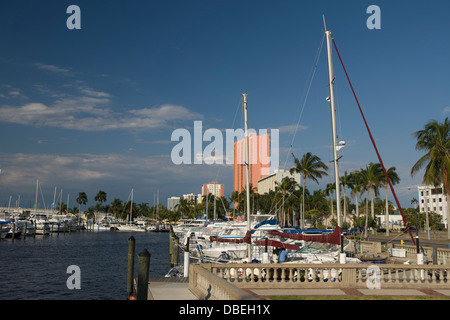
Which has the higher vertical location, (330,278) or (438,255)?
(330,278)

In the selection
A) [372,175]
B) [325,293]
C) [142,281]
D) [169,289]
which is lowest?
[169,289]

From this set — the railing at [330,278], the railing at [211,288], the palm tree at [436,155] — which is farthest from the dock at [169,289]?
the palm tree at [436,155]

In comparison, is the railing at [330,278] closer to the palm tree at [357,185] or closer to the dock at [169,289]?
the dock at [169,289]

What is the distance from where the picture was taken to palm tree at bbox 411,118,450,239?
2124 inches

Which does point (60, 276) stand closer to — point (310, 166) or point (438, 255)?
point (438, 255)

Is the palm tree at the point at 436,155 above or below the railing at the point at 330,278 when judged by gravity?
above

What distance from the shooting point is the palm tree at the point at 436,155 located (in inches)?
2124

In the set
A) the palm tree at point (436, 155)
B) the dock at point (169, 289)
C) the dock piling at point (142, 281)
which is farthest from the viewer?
the palm tree at point (436, 155)

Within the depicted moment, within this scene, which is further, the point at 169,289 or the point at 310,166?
the point at 310,166

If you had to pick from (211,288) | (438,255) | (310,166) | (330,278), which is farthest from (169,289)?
(310,166)

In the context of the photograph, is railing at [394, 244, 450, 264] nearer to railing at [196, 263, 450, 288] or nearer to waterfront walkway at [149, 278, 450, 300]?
railing at [196, 263, 450, 288]

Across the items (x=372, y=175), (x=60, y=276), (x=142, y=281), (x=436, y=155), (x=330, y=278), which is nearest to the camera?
(x=142, y=281)

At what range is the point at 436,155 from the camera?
54.2 metres
